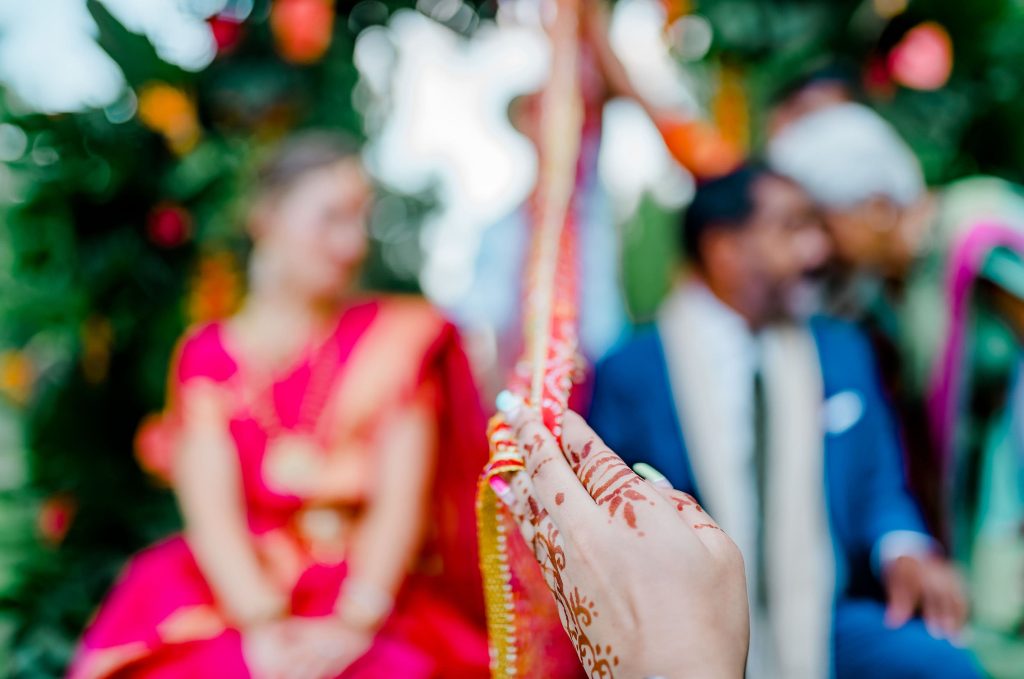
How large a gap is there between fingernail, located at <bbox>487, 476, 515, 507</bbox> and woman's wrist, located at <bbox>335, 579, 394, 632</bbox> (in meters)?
0.44

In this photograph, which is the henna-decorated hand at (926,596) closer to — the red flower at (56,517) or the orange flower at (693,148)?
the orange flower at (693,148)

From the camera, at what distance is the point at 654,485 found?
1.45 feet

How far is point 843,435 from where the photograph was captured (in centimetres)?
95

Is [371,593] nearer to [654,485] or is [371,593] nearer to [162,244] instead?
[654,485]

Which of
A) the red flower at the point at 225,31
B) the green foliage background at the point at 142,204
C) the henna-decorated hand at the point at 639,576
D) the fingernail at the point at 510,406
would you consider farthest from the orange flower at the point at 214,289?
the henna-decorated hand at the point at 639,576

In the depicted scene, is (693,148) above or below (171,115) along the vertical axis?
above

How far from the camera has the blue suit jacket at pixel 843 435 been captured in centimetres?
90

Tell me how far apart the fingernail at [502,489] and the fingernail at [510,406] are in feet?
0.13

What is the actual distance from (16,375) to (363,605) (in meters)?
0.81

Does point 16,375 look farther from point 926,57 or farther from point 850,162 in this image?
point 926,57

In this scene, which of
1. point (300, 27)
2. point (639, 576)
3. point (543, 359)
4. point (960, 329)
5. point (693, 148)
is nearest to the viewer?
point (639, 576)

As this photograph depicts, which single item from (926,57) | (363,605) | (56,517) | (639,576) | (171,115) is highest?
(926,57)

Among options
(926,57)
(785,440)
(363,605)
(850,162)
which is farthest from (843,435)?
(926,57)

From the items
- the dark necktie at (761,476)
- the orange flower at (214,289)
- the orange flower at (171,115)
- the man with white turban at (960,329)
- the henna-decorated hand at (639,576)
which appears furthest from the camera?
the orange flower at (214,289)
